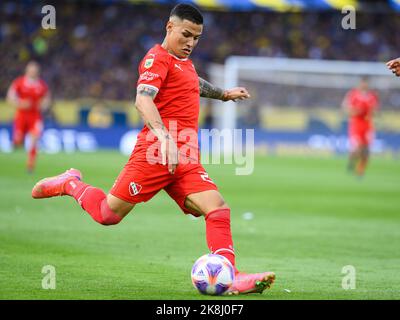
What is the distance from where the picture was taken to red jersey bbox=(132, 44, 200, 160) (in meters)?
7.77

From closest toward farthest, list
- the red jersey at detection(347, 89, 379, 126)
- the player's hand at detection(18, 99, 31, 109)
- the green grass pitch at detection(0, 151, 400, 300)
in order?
the green grass pitch at detection(0, 151, 400, 300) → the player's hand at detection(18, 99, 31, 109) → the red jersey at detection(347, 89, 379, 126)

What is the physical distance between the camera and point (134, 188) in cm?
781

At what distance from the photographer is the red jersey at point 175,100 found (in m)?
7.77

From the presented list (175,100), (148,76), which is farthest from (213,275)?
(148,76)

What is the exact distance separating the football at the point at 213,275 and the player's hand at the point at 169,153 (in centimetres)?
84

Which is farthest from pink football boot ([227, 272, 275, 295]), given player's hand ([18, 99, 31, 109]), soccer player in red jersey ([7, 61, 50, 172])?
player's hand ([18, 99, 31, 109])

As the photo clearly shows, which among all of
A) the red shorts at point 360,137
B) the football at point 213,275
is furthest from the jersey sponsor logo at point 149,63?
the red shorts at point 360,137

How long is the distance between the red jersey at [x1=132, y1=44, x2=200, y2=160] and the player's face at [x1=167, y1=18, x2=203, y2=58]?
8 cm

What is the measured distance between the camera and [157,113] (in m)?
7.48

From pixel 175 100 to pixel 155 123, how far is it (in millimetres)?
579

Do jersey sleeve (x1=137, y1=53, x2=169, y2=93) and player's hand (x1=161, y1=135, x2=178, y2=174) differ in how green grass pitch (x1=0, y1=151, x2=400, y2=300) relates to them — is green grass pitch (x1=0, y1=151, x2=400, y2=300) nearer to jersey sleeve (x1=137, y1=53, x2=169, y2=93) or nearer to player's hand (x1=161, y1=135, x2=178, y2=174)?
player's hand (x1=161, y1=135, x2=178, y2=174)

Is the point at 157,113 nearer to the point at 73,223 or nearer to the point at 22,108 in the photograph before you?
the point at 73,223

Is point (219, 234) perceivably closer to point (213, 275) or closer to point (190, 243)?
point (213, 275)

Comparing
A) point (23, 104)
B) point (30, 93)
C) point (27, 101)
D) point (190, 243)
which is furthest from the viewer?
point (30, 93)
